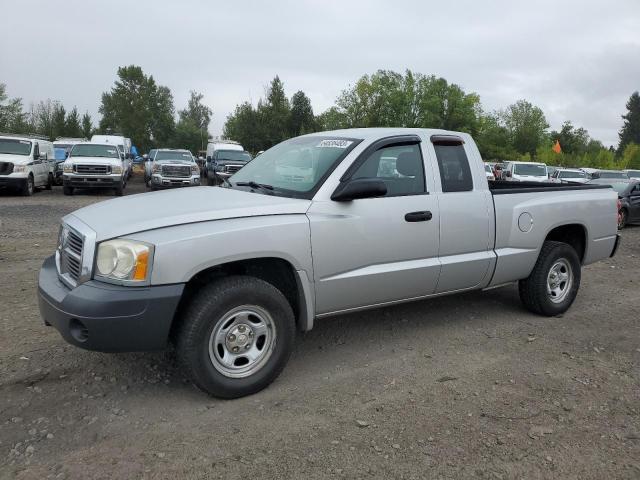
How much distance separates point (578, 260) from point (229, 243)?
12.8 feet

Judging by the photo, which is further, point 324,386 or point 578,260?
point 578,260

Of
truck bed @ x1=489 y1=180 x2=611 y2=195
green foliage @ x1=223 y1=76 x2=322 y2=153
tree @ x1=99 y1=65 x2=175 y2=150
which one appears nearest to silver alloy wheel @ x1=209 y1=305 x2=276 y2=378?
truck bed @ x1=489 y1=180 x2=611 y2=195

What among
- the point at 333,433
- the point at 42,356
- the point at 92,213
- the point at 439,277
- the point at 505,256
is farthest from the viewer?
the point at 505,256

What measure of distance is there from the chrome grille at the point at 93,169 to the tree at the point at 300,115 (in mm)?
35438

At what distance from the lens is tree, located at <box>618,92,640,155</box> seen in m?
96.4

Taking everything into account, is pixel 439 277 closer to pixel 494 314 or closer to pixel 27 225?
pixel 494 314

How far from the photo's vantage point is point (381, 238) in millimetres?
4012

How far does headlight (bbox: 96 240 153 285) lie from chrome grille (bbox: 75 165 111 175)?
1597 centimetres

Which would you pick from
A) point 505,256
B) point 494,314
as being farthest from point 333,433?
point 494,314

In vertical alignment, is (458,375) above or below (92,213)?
below

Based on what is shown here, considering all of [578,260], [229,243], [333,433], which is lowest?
[333,433]

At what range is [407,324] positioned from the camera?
5.09 meters

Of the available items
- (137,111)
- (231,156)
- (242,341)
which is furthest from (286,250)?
(137,111)

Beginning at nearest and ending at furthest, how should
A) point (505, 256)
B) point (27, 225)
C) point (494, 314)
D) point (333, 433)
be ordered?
point (333, 433), point (505, 256), point (494, 314), point (27, 225)
